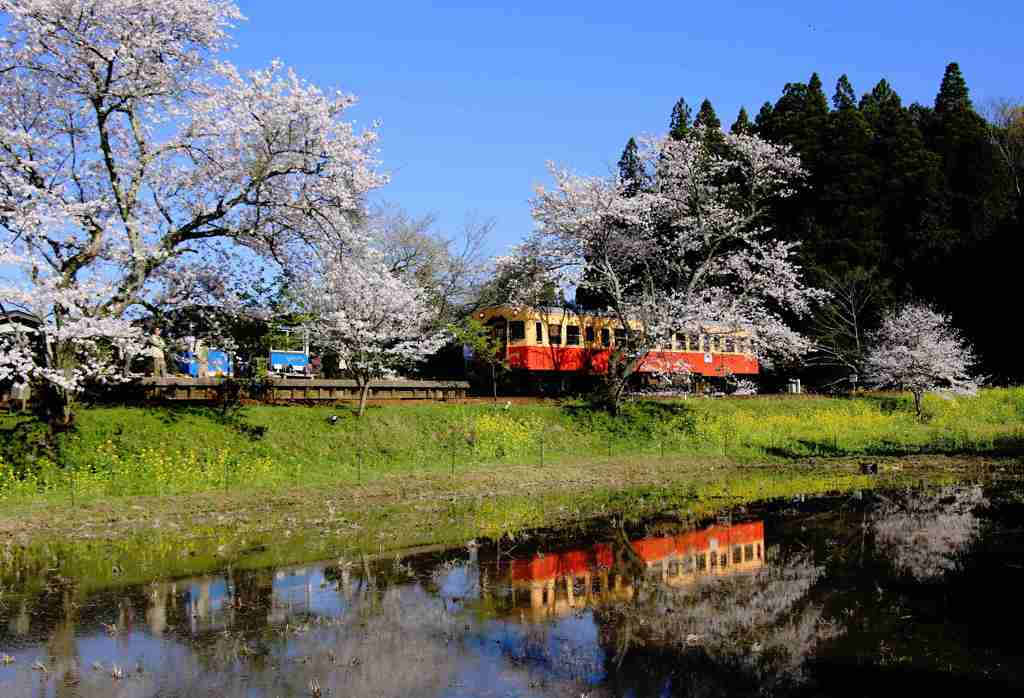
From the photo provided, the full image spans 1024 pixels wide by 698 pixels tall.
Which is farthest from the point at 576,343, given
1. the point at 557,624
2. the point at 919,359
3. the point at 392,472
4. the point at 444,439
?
the point at 557,624

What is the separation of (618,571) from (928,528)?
6.13 metres

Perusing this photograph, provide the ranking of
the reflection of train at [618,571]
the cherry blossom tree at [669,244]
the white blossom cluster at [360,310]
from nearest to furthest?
1. the reflection of train at [618,571]
2. the white blossom cluster at [360,310]
3. the cherry blossom tree at [669,244]

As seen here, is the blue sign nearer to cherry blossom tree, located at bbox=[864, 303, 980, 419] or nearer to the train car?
the train car

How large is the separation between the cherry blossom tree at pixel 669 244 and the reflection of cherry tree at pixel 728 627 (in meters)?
17.8

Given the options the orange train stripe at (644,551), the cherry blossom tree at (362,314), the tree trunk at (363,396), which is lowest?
the orange train stripe at (644,551)

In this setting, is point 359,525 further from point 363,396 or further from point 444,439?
point 444,439

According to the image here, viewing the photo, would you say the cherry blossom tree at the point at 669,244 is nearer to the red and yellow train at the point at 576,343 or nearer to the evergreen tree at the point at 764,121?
the red and yellow train at the point at 576,343

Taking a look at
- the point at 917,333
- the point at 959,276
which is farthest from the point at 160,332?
the point at 959,276

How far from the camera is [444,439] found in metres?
23.3

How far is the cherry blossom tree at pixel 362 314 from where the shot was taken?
1888 cm

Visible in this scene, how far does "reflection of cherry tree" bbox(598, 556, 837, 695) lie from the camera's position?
7184 millimetres

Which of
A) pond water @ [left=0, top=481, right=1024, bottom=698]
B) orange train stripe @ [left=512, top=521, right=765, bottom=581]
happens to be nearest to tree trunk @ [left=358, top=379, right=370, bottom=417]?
pond water @ [left=0, top=481, right=1024, bottom=698]

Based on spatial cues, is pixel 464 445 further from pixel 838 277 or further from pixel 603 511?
pixel 838 277

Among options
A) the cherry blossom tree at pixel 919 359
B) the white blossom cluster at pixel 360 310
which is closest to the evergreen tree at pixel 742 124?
the cherry blossom tree at pixel 919 359
